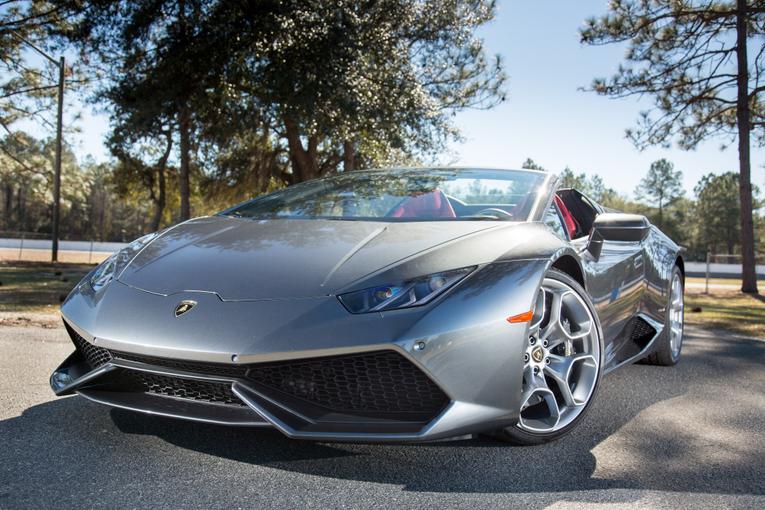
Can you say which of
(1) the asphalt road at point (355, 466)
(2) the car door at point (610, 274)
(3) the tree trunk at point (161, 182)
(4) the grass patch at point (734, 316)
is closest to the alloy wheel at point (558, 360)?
(1) the asphalt road at point (355, 466)

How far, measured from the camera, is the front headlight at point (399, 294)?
227 cm

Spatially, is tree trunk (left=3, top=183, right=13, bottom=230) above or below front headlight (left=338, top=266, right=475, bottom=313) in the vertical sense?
above

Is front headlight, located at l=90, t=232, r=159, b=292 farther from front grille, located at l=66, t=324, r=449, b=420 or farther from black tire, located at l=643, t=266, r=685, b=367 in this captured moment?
black tire, located at l=643, t=266, r=685, b=367

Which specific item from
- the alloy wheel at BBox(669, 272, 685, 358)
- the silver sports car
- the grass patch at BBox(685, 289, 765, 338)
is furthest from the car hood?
the grass patch at BBox(685, 289, 765, 338)

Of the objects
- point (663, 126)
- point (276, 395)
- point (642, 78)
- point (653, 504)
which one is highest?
point (642, 78)

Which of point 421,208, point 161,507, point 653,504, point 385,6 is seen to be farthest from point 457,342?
point 385,6

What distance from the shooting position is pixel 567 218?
3863mm

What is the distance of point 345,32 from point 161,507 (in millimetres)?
13024

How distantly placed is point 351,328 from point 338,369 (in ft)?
0.48

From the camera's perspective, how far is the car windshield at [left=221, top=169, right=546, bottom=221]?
3.26m

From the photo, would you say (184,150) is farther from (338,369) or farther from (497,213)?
(338,369)

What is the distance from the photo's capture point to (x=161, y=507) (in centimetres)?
202

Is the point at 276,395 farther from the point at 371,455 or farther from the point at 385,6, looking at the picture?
the point at 385,6

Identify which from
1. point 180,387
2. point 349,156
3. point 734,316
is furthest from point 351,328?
point 349,156
